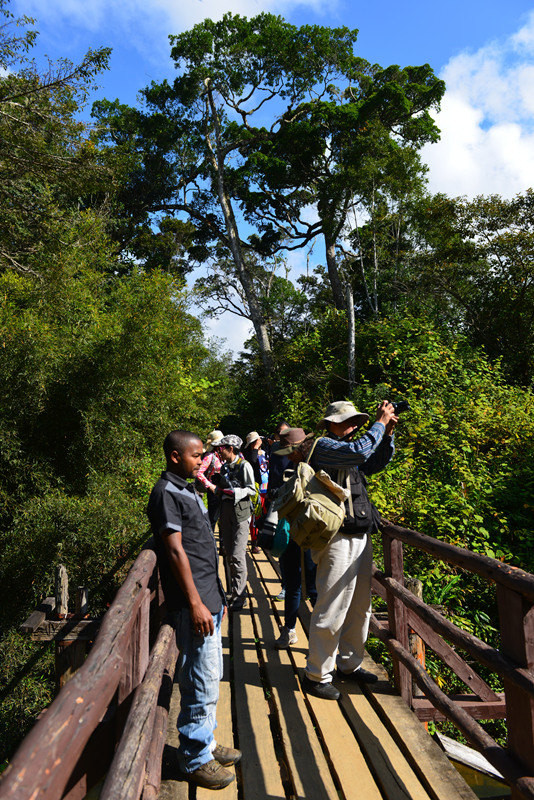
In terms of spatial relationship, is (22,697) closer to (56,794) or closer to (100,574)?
(100,574)

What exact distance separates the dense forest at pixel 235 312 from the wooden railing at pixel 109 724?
5.00 m

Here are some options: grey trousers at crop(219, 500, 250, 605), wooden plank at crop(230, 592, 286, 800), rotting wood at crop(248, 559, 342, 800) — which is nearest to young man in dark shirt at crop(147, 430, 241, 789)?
wooden plank at crop(230, 592, 286, 800)

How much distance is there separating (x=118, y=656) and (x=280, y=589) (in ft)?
14.3

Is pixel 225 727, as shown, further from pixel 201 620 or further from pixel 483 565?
pixel 483 565

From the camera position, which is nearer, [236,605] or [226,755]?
[226,755]

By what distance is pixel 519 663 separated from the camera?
6.60 ft

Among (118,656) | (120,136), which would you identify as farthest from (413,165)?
Answer: (118,656)

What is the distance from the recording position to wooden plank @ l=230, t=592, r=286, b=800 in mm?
2521

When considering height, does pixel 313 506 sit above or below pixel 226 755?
above

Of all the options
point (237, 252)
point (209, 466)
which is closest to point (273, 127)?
point (237, 252)

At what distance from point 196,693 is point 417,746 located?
3.95ft

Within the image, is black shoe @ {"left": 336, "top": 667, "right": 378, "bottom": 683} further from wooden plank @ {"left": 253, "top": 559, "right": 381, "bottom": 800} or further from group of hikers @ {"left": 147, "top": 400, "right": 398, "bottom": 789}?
wooden plank @ {"left": 253, "top": 559, "right": 381, "bottom": 800}

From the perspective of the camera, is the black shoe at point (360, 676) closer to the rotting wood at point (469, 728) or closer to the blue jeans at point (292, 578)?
the rotting wood at point (469, 728)

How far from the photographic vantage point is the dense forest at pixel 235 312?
29.2 feet
